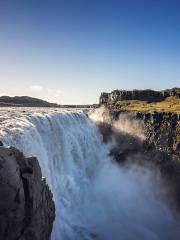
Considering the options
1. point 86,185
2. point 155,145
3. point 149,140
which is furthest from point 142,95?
point 86,185

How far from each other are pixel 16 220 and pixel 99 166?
137ft

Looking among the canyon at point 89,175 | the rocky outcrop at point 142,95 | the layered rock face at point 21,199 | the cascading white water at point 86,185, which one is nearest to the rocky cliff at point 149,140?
the canyon at point 89,175

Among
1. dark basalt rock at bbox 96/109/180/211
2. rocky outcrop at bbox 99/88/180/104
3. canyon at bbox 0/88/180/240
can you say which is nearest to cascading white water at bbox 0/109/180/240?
canyon at bbox 0/88/180/240

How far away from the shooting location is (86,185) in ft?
166

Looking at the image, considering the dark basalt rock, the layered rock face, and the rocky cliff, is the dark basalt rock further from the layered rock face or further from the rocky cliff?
the layered rock face

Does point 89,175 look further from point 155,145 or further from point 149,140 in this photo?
point 149,140

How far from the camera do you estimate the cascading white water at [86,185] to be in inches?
1485

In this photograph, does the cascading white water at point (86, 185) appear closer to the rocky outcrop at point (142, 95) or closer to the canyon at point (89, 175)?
the canyon at point (89, 175)

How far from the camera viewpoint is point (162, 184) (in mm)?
55656

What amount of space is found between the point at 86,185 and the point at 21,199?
98.1ft

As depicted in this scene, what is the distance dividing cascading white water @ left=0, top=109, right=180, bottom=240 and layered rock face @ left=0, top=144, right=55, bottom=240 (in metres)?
8.28

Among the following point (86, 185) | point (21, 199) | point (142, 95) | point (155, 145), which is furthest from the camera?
point (142, 95)

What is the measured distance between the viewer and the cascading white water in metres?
37.7

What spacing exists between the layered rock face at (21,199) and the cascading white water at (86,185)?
27.2ft
